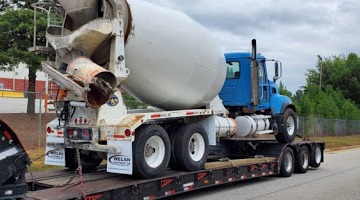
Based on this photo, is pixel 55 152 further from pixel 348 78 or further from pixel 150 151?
pixel 348 78

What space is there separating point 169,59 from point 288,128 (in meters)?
6.08

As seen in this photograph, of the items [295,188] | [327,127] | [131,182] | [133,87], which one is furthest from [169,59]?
[327,127]

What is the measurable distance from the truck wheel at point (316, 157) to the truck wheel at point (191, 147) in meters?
Answer: 6.57

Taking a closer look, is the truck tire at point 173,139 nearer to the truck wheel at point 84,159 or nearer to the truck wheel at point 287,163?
the truck wheel at point 84,159

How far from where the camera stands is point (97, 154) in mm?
8898

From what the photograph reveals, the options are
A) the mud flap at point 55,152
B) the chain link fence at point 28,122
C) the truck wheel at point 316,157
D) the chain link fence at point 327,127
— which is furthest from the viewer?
the chain link fence at point 327,127

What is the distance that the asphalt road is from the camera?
9.87m

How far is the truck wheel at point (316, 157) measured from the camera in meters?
15.0

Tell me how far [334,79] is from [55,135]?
5131cm

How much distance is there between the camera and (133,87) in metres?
9.23

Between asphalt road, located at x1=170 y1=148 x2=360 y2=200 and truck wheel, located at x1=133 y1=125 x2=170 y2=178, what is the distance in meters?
1.44

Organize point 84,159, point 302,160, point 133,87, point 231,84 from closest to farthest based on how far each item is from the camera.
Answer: point 133,87, point 84,159, point 231,84, point 302,160

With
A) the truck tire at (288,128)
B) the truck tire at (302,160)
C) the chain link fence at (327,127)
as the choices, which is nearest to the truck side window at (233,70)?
the truck tire at (288,128)

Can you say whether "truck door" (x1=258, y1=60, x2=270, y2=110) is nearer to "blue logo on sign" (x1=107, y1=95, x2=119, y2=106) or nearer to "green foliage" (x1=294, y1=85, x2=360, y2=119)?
"blue logo on sign" (x1=107, y1=95, x2=119, y2=106)
